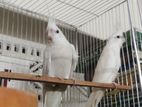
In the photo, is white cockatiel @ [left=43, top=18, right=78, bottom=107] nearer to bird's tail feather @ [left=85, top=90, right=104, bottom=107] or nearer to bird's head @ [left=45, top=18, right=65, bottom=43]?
bird's head @ [left=45, top=18, right=65, bottom=43]

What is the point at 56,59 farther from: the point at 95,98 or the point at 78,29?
the point at 78,29

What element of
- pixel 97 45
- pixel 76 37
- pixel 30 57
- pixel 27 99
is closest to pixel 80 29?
pixel 76 37

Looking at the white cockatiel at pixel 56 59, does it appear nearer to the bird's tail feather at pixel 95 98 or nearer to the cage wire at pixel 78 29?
the bird's tail feather at pixel 95 98

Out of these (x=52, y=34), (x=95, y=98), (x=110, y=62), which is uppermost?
(x=52, y=34)

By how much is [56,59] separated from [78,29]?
1.81ft

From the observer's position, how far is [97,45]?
1.55 metres

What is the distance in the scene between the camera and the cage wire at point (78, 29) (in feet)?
4.34

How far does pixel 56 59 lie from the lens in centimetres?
110

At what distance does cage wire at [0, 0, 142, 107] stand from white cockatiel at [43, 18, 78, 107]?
27cm

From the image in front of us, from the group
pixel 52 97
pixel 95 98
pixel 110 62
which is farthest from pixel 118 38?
pixel 52 97

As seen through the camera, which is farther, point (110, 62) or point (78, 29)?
point (78, 29)

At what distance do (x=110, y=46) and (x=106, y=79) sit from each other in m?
0.18

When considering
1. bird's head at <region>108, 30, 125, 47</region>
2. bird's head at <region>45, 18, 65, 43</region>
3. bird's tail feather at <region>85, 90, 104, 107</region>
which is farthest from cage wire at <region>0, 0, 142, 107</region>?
bird's head at <region>45, 18, 65, 43</region>

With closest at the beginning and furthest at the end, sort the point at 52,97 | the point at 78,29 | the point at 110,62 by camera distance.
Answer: the point at 52,97, the point at 110,62, the point at 78,29
